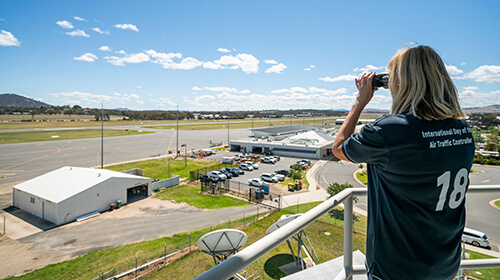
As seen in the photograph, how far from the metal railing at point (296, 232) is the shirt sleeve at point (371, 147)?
378mm

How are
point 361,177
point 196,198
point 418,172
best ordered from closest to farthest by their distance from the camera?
1. point 418,172
2. point 196,198
3. point 361,177

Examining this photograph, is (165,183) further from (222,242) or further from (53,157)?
(53,157)

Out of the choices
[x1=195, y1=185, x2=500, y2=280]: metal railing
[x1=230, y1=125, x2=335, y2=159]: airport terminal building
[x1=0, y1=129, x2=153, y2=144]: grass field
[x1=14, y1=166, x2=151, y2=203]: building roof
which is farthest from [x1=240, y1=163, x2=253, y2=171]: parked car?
[x1=0, y1=129, x2=153, y2=144]: grass field

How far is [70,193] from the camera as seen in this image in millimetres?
20203

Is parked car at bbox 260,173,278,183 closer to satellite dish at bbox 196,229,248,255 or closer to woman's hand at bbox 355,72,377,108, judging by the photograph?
satellite dish at bbox 196,229,248,255

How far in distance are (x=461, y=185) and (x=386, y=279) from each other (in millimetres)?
664

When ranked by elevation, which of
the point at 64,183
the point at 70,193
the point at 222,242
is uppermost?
the point at 222,242

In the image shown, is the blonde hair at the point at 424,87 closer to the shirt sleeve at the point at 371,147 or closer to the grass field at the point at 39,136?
the shirt sleeve at the point at 371,147

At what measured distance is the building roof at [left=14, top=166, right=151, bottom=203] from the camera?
20203 mm

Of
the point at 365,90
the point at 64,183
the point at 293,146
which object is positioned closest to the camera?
the point at 365,90

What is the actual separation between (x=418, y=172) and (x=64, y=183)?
27.2m

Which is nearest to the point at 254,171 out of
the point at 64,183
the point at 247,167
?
the point at 247,167

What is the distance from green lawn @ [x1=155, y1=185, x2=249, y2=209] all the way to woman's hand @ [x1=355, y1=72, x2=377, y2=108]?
21181mm

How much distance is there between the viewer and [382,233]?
1.41 metres
